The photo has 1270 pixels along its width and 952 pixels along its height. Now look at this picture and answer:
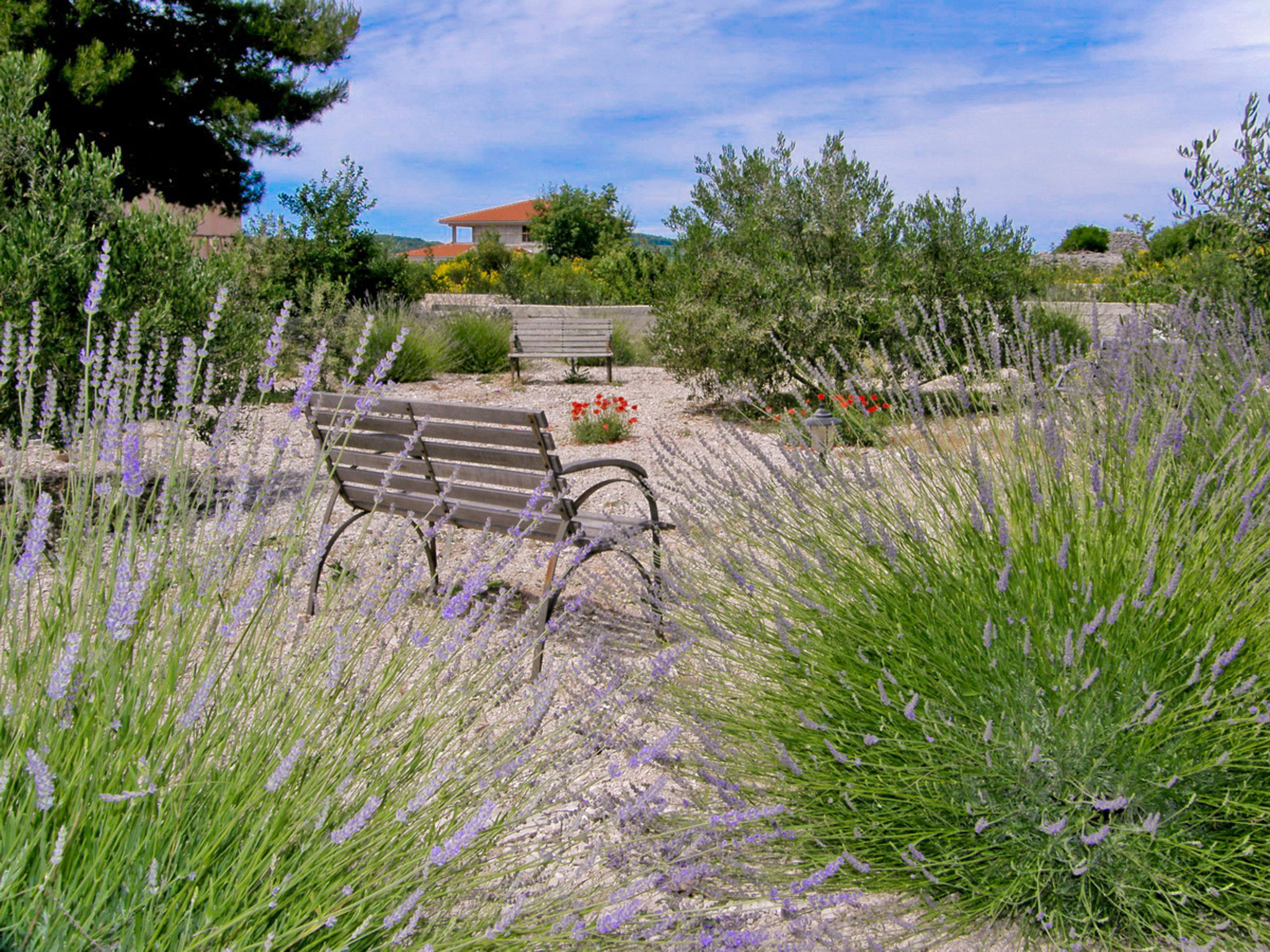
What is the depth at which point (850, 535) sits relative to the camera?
2.37m

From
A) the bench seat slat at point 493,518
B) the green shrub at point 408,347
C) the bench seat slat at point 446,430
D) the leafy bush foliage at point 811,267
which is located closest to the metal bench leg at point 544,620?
the bench seat slat at point 493,518

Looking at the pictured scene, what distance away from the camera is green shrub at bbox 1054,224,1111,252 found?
33281mm

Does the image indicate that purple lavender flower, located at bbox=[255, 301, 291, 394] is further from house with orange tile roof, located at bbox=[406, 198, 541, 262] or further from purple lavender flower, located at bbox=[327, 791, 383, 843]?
house with orange tile roof, located at bbox=[406, 198, 541, 262]

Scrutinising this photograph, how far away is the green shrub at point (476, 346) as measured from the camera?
1482cm

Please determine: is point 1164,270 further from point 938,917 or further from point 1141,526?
point 938,917

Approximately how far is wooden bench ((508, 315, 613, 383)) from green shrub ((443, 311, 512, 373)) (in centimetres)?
66

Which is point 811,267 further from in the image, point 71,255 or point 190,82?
point 190,82

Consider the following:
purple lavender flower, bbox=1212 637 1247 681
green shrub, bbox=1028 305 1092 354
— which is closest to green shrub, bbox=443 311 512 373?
green shrub, bbox=1028 305 1092 354

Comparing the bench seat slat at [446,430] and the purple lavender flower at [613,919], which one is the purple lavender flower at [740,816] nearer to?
the purple lavender flower at [613,919]

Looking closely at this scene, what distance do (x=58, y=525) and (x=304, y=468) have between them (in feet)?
6.80

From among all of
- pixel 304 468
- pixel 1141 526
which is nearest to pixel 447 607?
pixel 1141 526

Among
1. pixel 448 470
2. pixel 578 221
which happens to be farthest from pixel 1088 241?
pixel 448 470

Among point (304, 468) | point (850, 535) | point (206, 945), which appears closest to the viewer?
point (206, 945)

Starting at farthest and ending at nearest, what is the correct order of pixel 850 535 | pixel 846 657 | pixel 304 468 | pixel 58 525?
pixel 304 468 < pixel 58 525 < pixel 850 535 < pixel 846 657
